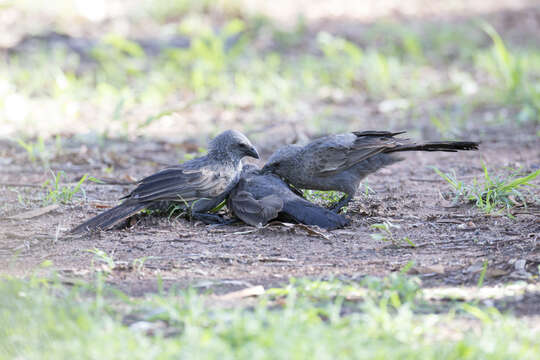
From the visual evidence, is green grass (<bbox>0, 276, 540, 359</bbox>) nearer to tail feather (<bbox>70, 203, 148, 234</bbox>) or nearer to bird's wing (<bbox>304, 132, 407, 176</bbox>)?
tail feather (<bbox>70, 203, 148, 234</bbox>)

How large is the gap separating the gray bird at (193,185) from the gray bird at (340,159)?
360 millimetres

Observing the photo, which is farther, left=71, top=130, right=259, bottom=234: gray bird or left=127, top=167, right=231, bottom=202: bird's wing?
left=127, top=167, right=231, bottom=202: bird's wing

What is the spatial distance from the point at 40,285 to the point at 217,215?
2146mm

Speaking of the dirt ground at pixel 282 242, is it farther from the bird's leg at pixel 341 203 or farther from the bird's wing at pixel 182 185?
the bird's wing at pixel 182 185

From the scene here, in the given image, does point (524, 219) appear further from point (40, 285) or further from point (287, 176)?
point (40, 285)

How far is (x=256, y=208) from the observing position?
543cm

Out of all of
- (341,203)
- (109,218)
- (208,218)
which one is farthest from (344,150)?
(109,218)

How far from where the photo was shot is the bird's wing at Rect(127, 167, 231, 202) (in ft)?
18.1

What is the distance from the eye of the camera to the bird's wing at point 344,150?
5824mm

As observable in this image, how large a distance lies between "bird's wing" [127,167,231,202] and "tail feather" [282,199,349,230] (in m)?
0.69

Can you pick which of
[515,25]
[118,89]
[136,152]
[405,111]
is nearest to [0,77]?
[118,89]

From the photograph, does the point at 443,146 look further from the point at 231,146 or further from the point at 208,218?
the point at 208,218

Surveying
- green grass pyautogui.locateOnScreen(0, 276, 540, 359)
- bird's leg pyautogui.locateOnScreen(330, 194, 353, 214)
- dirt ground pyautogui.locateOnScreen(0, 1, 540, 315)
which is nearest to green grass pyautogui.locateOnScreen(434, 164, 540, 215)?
dirt ground pyautogui.locateOnScreen(0, 1, 540, 315)

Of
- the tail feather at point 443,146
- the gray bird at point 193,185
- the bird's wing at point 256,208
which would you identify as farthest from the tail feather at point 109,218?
the tail feather at point 443,146
